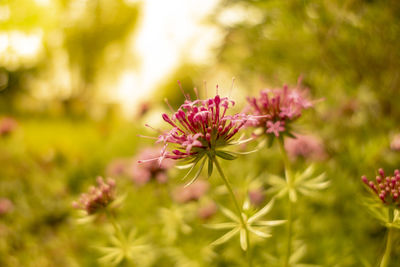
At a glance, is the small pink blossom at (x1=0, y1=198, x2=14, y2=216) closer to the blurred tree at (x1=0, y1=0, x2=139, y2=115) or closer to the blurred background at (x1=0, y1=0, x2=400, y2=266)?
the blurred background at (x1=0, y1=0, x2=400, y2=266)

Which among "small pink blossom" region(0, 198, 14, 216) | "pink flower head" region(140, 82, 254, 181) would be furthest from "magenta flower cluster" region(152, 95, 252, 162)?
"small pink blossom" region(0, 198, 14, 216)

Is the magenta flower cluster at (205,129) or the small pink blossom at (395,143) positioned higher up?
the small pink blossom at (395,143)

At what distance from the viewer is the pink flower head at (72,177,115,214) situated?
4.64ft

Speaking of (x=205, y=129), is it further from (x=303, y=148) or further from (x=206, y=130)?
(x=303, y=148)

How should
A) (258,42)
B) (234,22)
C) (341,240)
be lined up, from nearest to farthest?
(341,240) → (234,22) → (258,42)

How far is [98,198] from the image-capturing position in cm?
142

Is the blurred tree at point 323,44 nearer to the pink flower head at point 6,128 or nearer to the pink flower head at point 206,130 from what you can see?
the pink flower head at point 206,130

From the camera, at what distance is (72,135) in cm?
940

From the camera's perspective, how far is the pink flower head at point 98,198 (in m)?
1.41

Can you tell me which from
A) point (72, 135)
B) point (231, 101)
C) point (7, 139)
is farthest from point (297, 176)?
point (72, 135)

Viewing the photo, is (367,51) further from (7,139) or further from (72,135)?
(72,135)

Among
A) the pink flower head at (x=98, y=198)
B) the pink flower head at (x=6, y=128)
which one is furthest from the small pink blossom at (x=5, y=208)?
the pink flower head at (x=98, y=198)

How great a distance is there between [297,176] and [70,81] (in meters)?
15.1

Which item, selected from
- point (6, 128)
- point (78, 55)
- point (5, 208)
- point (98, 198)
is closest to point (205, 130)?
point (98, 198)
